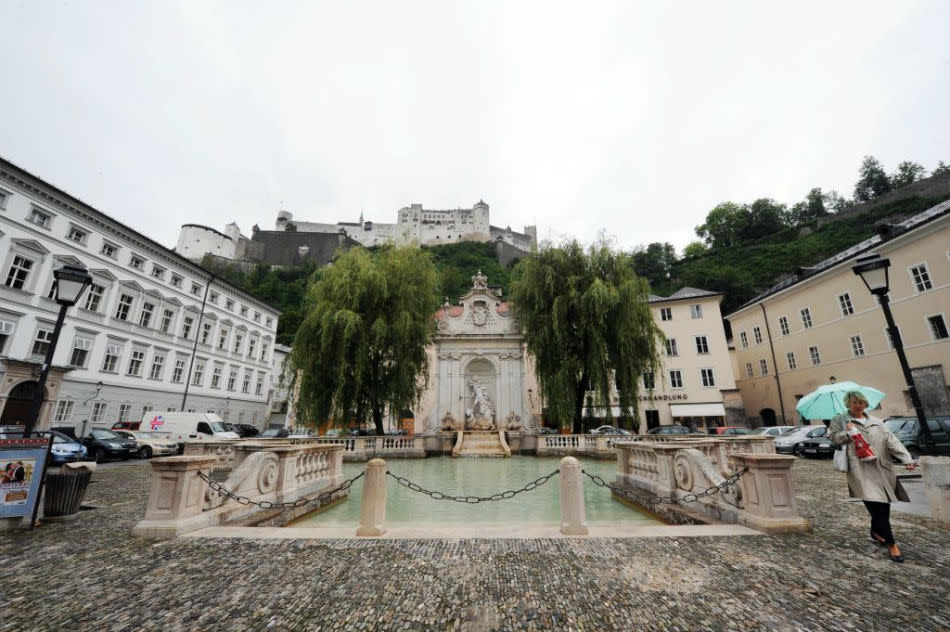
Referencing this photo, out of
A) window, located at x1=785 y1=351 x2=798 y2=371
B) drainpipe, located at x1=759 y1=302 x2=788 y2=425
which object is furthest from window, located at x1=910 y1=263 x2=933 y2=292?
drainpipe, located at x1=759 y1=302 x2=788 y2=425

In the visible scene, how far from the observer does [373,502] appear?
5.19 metres

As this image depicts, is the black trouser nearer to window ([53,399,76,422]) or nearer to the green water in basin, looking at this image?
the green water in basin

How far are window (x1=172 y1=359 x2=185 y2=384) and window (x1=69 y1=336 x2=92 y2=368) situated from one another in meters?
5.59

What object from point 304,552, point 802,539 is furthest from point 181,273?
point 802,539

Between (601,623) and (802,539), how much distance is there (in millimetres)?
3639

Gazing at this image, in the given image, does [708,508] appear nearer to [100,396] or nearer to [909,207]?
[100,396]

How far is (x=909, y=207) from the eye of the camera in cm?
4862

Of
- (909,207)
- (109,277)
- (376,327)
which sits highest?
(909,207)

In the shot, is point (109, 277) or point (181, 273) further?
point (181, 273)

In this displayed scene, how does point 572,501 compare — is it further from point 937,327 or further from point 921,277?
point 921,277

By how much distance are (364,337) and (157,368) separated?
64.7ft

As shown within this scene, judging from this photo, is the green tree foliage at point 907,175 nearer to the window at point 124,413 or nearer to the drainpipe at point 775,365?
the drainpipe at point 775,365

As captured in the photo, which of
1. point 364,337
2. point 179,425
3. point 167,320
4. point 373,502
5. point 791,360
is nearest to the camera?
point 373,502

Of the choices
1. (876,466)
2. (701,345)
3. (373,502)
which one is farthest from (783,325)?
(373,502)
